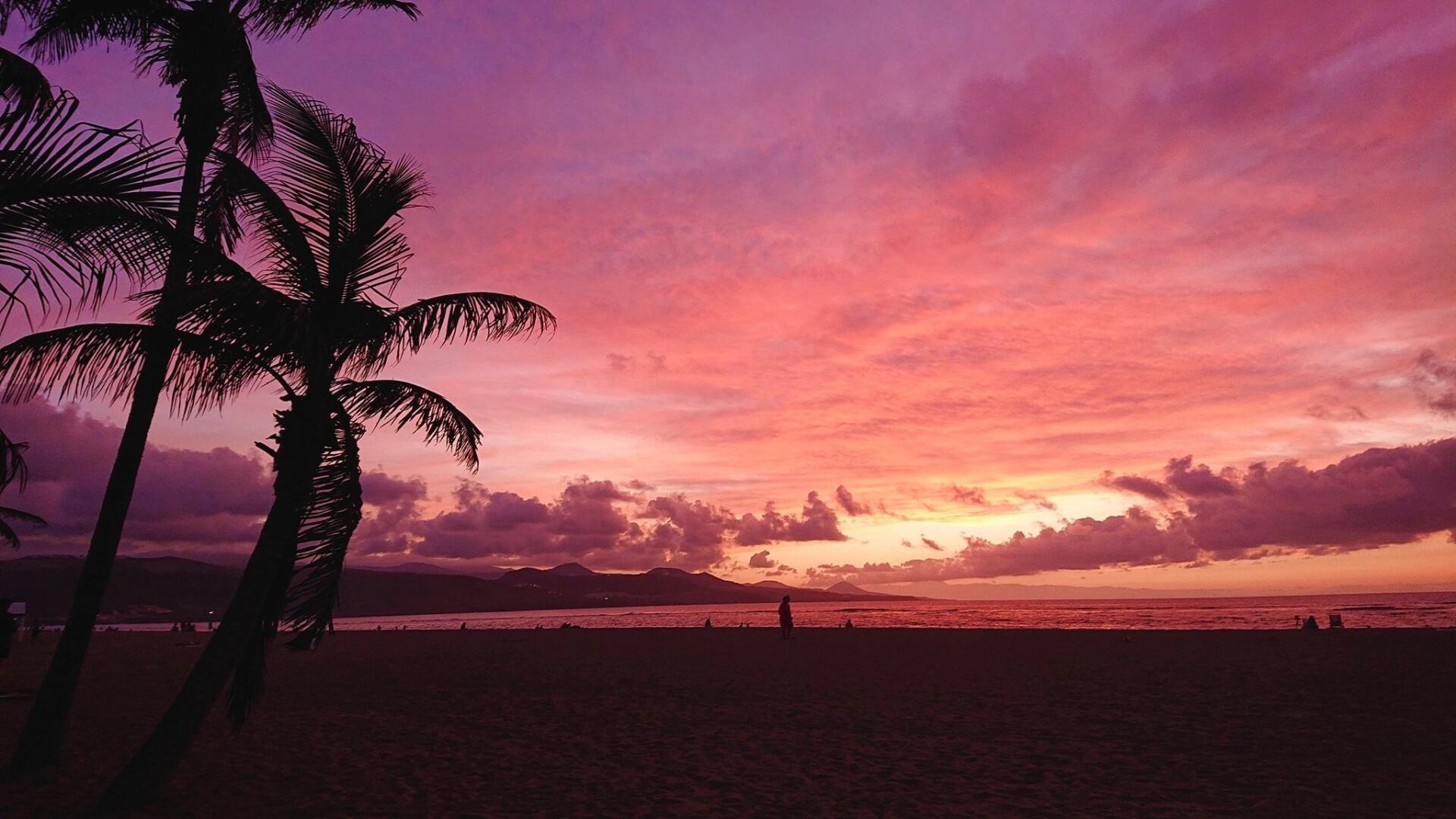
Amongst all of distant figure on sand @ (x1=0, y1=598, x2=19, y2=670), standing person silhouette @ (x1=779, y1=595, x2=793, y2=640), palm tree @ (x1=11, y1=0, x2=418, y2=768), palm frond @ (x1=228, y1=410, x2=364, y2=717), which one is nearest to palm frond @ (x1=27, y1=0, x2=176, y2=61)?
palm tree @ (x1=11, y1=0, x2=418, y2=768)

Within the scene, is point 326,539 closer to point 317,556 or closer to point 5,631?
point 317,556

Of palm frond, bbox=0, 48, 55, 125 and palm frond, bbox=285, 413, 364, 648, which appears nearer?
palm frond, bbox=0, 48, 55, 125

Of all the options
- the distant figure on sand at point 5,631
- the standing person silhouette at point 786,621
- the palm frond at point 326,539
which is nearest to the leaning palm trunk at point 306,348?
the palm frond at point 326,539

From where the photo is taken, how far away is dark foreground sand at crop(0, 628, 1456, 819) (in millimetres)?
8344

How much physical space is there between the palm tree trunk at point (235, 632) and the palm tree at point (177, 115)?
1640 mm

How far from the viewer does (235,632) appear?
740 cm

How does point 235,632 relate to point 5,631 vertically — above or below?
above

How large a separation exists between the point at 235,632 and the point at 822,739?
815 cm

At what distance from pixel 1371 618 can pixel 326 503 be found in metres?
68.4

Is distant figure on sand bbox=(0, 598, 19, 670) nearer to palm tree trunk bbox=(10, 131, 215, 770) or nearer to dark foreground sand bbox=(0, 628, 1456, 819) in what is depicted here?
dark foreground sand bbox=(0, 628, 1456, 819)

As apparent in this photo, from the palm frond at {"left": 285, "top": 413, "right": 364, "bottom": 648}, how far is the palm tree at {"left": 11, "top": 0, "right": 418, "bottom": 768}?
7.47 ft

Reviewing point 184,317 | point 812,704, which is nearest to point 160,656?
point 812,704

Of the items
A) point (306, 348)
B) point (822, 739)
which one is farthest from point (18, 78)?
point (822, 739)

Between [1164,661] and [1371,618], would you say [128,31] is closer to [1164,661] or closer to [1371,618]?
[1164,661]
